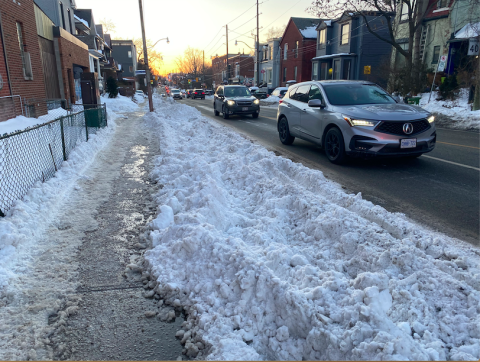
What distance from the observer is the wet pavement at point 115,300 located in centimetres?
261

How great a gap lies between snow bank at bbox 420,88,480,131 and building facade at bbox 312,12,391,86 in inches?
620

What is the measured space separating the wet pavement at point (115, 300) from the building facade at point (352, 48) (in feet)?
116

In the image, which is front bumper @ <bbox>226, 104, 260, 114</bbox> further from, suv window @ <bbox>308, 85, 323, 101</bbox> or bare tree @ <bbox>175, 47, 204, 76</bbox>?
bare tree @ <bbox>175, 47, 204, 76</bbox>

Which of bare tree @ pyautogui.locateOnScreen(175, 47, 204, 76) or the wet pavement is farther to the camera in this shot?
bare tree @ pyautogui.locateOnScreen(175, 47, 204, 76)

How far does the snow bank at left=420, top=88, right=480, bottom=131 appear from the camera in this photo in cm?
1486

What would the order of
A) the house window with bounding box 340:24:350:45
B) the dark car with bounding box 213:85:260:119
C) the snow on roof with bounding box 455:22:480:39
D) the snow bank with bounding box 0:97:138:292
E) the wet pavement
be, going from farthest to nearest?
the house window with bounding box 340:24:350:45, the snow on roof with bounding box 455:22:480:39, the dark car with bounding box 213:85:260:119, the snow bank with bounding box 0:97:138:292, the wet pavement

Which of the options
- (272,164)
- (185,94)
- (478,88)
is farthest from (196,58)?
(272,164)

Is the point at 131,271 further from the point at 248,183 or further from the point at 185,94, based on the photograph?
the point at 185,94

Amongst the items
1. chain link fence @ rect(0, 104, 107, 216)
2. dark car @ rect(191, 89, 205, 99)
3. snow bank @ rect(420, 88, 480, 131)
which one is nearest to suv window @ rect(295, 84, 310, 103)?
chain link fence @ rect(0, 104, 107, 216)

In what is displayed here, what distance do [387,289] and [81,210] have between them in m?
4.31

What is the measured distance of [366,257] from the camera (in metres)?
3.33

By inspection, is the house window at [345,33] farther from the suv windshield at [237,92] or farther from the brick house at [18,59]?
the brick house at [18,59]

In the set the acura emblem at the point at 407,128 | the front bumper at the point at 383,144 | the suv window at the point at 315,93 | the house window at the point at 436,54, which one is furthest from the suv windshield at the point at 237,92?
the house window at the point at 436,54

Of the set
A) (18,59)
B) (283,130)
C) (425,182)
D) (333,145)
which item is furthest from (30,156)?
(18,59)
